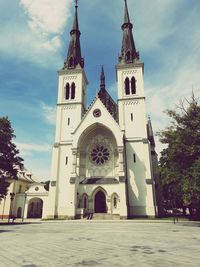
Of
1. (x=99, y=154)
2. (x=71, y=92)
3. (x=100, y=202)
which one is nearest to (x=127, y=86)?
(x=71, y=92)

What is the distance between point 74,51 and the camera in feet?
132

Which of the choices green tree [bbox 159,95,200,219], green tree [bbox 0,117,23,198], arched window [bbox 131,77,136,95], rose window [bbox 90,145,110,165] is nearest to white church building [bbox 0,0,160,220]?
rose window [bbox 90,145,110,165]

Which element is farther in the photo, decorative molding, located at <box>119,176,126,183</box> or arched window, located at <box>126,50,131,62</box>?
arched window, located at <box>126,50,131,62</box>

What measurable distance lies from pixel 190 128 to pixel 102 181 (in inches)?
619

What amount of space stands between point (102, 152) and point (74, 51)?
66.5 feet

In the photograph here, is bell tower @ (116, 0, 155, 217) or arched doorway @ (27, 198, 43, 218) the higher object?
bell tower @ (116, 0, 155, 217)

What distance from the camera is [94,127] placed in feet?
112

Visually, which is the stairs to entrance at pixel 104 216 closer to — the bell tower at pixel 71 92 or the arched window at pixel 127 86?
the bell tower at pixel 71 92

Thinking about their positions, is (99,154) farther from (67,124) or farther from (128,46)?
(128,46)

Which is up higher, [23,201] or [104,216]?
[23,201]

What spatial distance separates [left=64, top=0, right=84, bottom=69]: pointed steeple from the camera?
130ft

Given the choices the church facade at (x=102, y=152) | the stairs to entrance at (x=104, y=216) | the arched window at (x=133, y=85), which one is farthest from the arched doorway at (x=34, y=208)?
the arched window at (x=133, y=85)

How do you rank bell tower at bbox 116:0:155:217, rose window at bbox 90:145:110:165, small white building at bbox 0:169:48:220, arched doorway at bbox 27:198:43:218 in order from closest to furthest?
bell tower at bbox 116:0:155:217, rose window at bbox 90:145:110:165, small white building at bbox 0:169:48:220, arched doorway at bbox 27:198:43:218

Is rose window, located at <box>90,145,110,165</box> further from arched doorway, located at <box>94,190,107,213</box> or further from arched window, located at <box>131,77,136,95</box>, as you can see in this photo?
arched window, located at <box>131,77,136,95</box>
